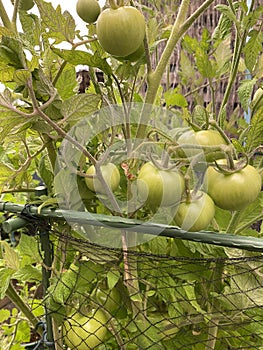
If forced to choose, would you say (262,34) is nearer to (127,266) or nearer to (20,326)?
(127,266)

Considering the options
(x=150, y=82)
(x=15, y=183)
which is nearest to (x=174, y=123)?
(x=150, y=82)

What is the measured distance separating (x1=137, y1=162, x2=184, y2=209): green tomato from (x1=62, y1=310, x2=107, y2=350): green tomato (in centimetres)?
22

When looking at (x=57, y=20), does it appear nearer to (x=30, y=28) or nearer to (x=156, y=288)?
(x=30, y=28)

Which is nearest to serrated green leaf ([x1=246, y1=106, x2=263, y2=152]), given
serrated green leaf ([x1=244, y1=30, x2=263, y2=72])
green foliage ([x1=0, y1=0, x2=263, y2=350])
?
green foliage ([x1=0, y1=0, x2=263, y2=350])

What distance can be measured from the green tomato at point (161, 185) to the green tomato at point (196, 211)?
13 millimetres

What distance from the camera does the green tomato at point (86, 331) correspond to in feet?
1.74

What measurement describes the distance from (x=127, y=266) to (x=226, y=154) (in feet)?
0.66

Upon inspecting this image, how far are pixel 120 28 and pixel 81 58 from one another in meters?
0.08

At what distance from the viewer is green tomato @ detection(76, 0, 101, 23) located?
0.45 metres

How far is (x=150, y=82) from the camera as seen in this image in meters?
0.48

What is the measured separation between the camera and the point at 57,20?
458 millimetres

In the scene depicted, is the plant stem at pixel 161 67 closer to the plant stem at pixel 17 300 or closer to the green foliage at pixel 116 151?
the green foliage at pixel 116 151

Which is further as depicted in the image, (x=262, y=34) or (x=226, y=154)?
(x=262, y=34)

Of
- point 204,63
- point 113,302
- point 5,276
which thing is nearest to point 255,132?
point 204,63
